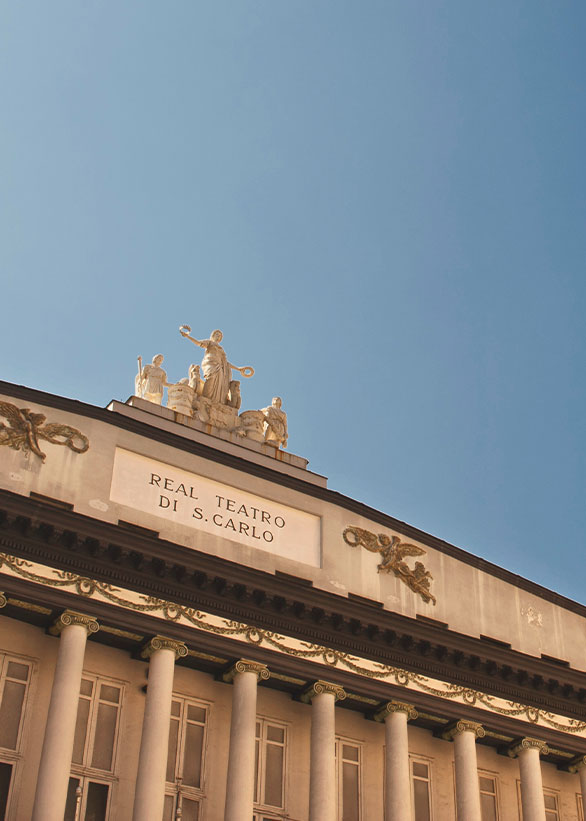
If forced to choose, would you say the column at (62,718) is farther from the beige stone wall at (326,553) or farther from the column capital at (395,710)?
the column capital at (395,710)

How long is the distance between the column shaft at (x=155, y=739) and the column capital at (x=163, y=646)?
0.18 ft

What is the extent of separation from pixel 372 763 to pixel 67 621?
8.35m

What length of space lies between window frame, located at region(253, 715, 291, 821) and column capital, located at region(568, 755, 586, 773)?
26.8ft

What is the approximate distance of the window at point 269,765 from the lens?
27078 millimetres

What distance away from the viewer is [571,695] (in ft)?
105

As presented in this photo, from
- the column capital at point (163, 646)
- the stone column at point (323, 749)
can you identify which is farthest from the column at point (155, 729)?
the stone column at point (323, 749)

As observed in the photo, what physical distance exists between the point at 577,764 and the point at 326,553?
8.67m

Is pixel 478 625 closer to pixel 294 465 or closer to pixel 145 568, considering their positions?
pixel 294 465

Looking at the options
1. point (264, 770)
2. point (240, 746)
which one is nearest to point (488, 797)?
point (264, 770)

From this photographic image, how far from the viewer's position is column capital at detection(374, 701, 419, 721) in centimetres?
2869

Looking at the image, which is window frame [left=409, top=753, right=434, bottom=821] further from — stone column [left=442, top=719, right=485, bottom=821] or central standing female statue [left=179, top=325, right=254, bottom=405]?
central standing female statue [left=179, top=325, right=254, bottom=405]

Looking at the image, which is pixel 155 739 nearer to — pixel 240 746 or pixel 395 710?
pixel 240 746

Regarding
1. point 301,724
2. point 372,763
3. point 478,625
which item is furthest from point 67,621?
point 478,625

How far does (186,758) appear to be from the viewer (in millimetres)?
26500
